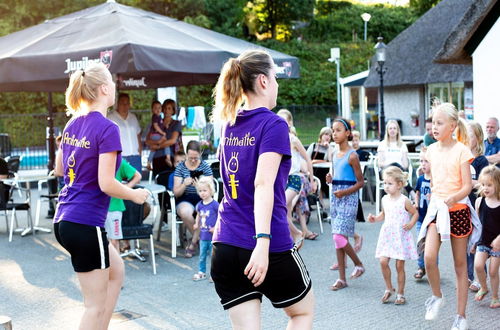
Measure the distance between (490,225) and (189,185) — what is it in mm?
4145

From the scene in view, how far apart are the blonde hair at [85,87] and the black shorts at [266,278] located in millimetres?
1566

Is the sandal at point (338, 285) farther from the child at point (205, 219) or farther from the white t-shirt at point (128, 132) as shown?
the white t-shirt at point (128, 132)

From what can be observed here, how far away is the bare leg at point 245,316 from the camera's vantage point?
10.3 feet

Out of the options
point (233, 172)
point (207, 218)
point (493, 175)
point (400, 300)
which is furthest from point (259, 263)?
point (207, 218)

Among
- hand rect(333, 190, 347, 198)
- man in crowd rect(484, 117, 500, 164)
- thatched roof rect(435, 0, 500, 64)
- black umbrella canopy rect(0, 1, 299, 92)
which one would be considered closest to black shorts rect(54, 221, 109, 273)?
hand rect(333, 190, 347, 198)

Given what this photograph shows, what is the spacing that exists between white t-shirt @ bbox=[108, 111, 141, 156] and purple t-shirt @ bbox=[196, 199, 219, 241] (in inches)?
97.8

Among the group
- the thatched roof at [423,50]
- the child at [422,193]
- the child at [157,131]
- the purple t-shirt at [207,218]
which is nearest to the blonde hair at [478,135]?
the child at [422,193]

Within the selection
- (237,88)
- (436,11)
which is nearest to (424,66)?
(436,11)

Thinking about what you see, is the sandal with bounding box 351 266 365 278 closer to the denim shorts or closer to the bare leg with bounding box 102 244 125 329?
the denim shorts

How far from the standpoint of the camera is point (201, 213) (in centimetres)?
791

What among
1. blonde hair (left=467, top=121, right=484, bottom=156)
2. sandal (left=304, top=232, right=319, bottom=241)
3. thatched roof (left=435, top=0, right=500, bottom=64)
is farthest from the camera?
thatched roof (left=435, top=0, right=500, bottom=64)

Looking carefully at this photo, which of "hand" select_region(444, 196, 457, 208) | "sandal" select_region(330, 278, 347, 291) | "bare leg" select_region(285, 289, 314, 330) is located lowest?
"sandal" select_region(330, 278, 347, 291)

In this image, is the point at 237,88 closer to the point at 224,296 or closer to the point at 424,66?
the point at 224,296

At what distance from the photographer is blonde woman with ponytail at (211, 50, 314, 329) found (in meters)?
3.05
